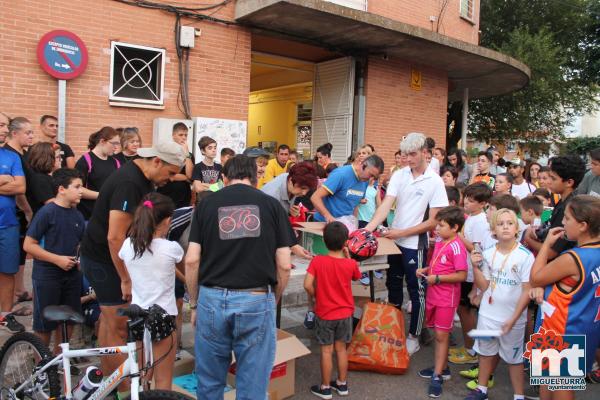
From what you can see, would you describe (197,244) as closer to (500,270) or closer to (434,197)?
(500,270)

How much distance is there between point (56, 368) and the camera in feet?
10.0

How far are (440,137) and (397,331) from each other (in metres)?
9.86

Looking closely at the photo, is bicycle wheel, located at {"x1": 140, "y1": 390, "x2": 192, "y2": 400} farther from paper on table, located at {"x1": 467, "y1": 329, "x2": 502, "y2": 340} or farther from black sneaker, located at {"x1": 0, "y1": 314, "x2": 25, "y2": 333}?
black sneaker, located at {"x1": 0, "y1": 314, "x2": 25, "y2": 333}

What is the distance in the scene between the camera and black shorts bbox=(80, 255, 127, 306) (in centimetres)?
347

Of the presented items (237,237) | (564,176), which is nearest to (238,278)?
(237,237)

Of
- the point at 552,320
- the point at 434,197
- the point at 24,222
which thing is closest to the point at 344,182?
the point at 434,197

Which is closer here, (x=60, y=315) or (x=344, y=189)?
(x=60, y=315)

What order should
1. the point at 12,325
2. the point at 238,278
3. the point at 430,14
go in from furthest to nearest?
the point at 430,14 < the point at 12,325 < the point at 238,278

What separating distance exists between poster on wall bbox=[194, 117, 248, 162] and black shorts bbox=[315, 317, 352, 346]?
225 inches

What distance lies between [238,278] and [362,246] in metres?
1.79

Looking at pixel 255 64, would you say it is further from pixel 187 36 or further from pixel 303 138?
pixel 187 36

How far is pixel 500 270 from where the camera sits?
394 cm

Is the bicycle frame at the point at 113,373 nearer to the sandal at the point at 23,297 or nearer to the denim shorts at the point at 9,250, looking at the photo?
the denim shorts at the point at 9,250

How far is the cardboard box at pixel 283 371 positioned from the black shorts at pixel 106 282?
1.04 m
